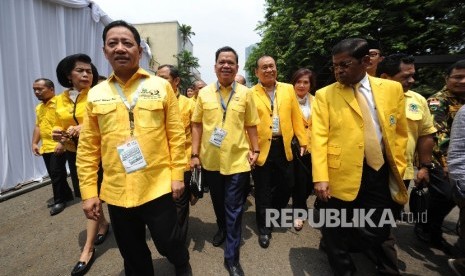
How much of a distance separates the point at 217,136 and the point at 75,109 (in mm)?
1651

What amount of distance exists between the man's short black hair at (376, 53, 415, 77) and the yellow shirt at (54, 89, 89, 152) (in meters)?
3.28

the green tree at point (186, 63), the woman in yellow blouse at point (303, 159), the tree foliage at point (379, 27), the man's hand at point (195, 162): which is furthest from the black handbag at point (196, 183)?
the green tree at point (186, 63)

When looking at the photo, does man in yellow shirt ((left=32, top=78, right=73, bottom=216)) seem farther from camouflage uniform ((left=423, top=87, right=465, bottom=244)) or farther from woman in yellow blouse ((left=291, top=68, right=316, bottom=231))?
camouflage uniform ((left=423, top=87, right=465, bottom=244))

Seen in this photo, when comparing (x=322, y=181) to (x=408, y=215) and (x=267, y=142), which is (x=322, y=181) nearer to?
(x=267, y=142)

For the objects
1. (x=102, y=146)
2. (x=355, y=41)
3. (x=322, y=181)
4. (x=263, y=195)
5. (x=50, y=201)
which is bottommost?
(x=50, y=201)

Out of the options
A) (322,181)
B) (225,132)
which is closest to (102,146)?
(225,132)

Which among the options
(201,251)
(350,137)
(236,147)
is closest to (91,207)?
(236,147)

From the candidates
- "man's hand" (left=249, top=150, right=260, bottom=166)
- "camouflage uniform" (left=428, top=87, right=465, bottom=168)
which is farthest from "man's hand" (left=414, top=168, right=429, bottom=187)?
"man's hand" (left=249, top=150, right=260, bottom=166)

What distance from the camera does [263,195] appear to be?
327 cm

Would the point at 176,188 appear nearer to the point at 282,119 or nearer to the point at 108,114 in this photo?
the point at 108,114

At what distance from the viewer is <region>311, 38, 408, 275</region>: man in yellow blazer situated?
208 cm

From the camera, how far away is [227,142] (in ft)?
8.68

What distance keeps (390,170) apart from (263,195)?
1.50 metres

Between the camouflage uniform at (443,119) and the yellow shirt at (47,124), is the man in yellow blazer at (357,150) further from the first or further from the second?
the yellow shirt at (47,124)
